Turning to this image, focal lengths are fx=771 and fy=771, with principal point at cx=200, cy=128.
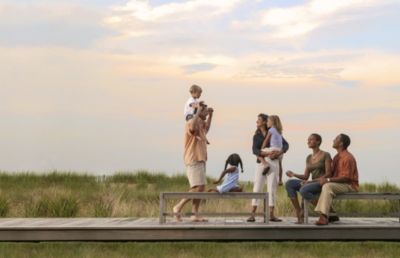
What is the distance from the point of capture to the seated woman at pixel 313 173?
35.2 ft

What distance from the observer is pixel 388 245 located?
39.9ft

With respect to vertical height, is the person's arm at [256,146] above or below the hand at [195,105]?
below

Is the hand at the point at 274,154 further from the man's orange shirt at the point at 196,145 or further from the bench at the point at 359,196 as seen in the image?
the man's orange shirt at the point at 196,145

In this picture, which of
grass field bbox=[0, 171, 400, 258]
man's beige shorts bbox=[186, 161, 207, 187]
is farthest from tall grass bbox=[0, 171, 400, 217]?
man's beige shorts bbox=[186, 161, 207, 187]

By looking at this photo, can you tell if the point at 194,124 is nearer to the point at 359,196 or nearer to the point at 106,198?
the point at 359,196

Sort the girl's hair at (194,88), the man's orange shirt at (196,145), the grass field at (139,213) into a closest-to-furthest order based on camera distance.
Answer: the girl's hair at (194,88) < the man's orange shirt at (196,145) < the grass field at (139,213)

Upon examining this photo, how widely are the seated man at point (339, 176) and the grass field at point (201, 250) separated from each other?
45.9 inches

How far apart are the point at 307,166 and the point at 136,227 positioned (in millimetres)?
2571

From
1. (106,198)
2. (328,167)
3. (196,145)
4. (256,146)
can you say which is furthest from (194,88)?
(106,198)

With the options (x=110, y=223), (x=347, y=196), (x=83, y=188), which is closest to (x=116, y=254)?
(x=110, y=223)

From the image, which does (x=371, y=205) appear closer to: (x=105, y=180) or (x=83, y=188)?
(x=83, y=188)

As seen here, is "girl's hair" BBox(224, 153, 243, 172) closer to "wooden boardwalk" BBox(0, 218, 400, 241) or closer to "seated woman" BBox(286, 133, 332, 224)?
"seated woman" BBox(286, 133, 332, 224)

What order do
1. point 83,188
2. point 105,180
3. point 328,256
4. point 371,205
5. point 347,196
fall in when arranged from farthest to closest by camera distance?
1. point 105,180
2. point 83,188
3. point 371,205
4. point 328,256
5. point 347,196

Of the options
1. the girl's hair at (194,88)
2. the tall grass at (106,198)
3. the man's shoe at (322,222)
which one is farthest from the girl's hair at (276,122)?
the tall grass at (106,198)
